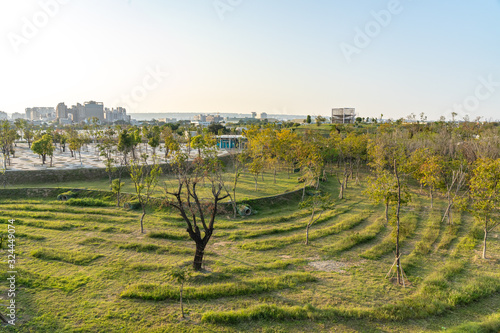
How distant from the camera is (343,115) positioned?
390ft

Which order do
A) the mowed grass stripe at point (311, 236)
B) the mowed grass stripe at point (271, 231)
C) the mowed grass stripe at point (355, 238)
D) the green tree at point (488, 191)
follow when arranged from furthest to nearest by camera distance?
the mowed grass stripe at point (271, 231)
the mowed grass stripe at point (311, 236)
the mowed grass stripe at point (355, 238)
the green tree at point (488, 191)

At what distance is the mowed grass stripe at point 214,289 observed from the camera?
13.1 m

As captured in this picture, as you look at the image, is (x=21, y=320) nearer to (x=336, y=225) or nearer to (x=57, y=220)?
(x=57, y=220)

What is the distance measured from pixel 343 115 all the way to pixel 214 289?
116 meters

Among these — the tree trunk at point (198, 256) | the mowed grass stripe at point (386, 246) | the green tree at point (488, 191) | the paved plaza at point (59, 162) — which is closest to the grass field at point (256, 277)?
the mowed grass stripe at point (386, 246)

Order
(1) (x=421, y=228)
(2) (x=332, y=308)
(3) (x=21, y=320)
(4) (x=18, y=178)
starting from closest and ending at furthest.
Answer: (3) (x=21, y=320), (2) (x=332, y=308), (1) (x=421, y=228), (4) (x=18, y=178)

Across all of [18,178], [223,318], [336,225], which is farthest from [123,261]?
[18,178]

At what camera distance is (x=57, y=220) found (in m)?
24.3

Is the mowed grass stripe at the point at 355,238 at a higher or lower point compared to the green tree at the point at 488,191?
lower

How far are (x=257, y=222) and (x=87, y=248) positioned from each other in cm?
1272

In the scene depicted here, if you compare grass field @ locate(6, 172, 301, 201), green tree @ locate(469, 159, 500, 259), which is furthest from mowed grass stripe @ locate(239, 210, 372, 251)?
grass field @ locate(6, 172, 301, 201)

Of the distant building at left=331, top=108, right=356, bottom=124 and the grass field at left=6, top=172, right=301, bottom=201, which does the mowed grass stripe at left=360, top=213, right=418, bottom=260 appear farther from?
the distant building at left=331, top=108, right=356, bottom=124

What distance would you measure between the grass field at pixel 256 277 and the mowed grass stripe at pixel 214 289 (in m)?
0.05

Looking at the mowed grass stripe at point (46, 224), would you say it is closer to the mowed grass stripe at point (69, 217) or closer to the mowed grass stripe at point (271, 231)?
the mowed grass stripe at point (69, 217)
